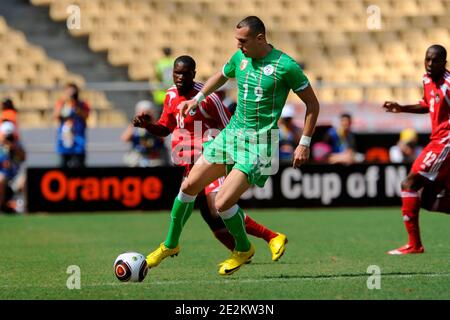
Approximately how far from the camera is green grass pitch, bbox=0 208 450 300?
7.91 m

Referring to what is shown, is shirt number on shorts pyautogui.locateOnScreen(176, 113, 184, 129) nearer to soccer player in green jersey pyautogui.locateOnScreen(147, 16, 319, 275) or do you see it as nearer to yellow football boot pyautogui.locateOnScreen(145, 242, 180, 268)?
soccer player in green jersey pyautogui.locateOnScreen(147, 16, 319, 275)

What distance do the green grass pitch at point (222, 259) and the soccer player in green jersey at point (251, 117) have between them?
818 mm

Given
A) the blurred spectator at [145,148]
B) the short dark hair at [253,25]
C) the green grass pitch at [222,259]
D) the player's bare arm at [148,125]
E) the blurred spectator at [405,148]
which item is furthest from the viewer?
the blurred spectator at [405,148]

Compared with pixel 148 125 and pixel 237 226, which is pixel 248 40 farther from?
pixel 237 226

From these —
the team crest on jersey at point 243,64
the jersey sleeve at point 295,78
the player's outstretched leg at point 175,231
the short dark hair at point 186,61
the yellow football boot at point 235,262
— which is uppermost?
the short dark hair at point 186,61

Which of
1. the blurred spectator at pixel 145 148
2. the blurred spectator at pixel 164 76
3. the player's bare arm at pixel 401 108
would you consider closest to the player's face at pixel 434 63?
the player's bare arm at pixel 401 108

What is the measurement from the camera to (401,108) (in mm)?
10656

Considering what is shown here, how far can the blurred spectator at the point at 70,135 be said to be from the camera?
18.7m

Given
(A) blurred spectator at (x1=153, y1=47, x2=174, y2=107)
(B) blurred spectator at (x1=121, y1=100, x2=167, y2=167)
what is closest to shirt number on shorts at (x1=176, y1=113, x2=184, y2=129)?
(B) blurred spectator at (x1=121, y1=100, x2=167, y2=167)

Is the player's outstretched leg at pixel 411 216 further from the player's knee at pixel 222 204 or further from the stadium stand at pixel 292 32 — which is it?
the stadium stand at pixel 292 32

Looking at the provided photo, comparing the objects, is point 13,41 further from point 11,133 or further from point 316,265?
point 316,265

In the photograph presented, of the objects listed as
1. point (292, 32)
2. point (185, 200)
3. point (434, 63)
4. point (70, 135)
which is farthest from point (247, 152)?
point (292, 32)

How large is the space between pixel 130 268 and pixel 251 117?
162 centimetres
